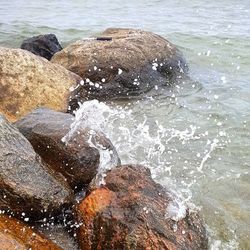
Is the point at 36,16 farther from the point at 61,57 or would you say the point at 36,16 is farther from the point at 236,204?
the point at 236,204

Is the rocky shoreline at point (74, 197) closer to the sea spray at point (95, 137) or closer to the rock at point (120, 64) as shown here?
the sea spray at point (95, 137)

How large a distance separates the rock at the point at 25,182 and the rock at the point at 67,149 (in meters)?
0.19

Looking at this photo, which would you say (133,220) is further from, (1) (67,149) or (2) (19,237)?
(1) (67,149)

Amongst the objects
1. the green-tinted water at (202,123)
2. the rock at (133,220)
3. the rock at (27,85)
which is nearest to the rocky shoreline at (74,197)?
the rock at (133,220)

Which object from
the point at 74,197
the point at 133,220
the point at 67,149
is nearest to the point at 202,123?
the point at 67,149

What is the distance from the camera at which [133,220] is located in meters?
3.88

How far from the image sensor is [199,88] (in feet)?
30.0

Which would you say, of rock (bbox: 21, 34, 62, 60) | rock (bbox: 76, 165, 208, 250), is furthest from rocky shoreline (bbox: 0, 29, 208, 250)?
rock (bbox: 21, 34, 62, 60)

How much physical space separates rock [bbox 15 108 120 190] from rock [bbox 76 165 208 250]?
45 cm

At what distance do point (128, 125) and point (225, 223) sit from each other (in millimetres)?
2938

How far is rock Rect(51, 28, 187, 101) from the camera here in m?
8.57

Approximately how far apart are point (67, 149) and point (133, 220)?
119 cm

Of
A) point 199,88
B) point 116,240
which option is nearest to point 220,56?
point 199,88

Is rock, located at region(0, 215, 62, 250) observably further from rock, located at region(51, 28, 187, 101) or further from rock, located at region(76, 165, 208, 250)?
rock, located at region(51, 28, 187, 101)
